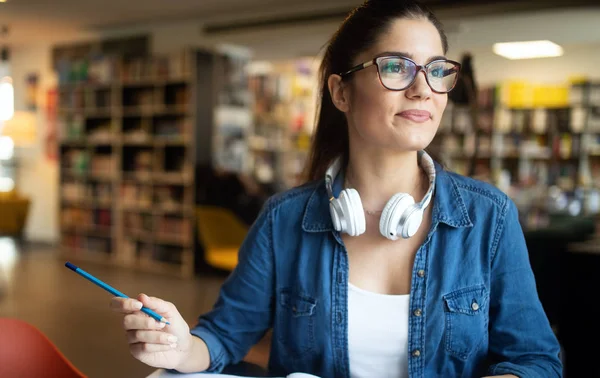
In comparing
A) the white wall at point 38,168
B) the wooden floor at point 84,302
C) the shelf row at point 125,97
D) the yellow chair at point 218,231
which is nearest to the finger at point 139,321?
the wooden floor at point 84,302

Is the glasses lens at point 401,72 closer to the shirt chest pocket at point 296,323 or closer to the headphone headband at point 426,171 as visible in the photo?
the headphone headband at point 426,171

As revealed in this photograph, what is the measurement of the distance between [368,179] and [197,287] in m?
5.13

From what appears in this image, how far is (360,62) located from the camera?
1247 mm

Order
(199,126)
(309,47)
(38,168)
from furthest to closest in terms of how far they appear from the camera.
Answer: (38,168) → (309,47) → (199,126)

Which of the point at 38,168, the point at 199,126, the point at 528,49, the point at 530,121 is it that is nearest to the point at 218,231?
the point at 199,126

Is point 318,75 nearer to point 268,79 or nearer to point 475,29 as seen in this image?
point 475,29

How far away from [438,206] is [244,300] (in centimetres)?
47

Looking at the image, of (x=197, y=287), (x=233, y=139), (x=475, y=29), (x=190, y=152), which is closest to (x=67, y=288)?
(x=197, y=287)

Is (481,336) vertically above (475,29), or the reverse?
(475,29)

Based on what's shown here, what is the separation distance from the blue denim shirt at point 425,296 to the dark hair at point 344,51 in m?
0.16

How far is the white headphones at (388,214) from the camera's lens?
1166 millimetres

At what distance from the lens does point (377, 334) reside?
117cm

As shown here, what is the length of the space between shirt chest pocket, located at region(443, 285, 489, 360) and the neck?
235 mm

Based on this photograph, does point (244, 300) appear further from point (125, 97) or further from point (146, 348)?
point (125, 97)
